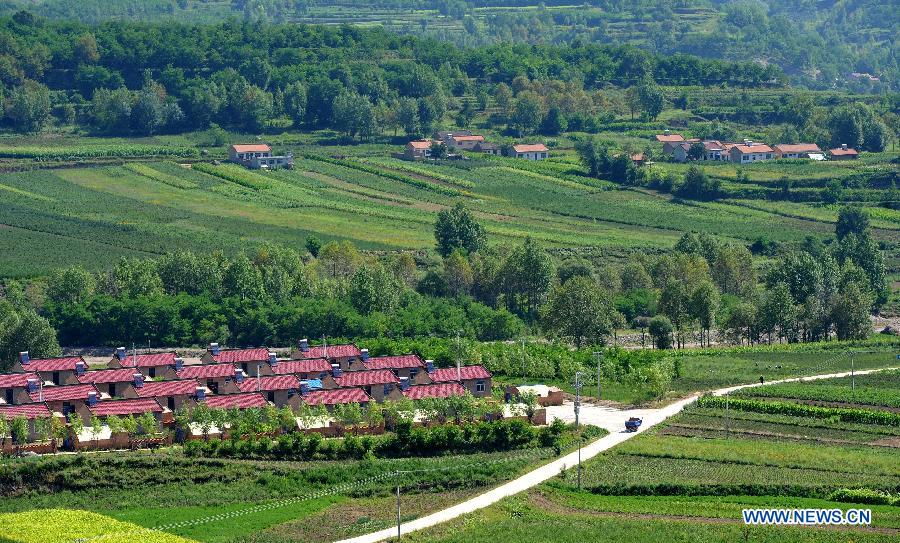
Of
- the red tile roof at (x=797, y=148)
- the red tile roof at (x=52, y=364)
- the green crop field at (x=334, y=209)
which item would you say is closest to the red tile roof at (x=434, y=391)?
the red tile roof at (x=52, y=364)

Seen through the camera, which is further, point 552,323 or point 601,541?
point 552,323

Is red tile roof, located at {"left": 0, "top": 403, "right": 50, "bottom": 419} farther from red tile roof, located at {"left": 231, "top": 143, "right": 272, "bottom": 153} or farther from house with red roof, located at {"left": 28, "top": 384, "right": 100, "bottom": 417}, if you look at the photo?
red tile roof, located at {"left": 231, "top": 143, "right": 272, "bottom": 153}

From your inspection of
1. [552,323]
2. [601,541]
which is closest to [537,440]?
[601,541]

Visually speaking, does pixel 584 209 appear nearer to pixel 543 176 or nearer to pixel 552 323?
pixel 543 176

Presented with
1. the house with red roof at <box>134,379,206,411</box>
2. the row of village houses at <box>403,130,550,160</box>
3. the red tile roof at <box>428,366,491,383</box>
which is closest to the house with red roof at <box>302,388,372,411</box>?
the house with red roof at <box>134,379,206,411</box>

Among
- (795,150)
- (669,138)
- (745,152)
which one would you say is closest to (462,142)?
(669,138)

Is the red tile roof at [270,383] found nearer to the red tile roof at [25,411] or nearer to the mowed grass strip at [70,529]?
the red tile roof at [25,411]
